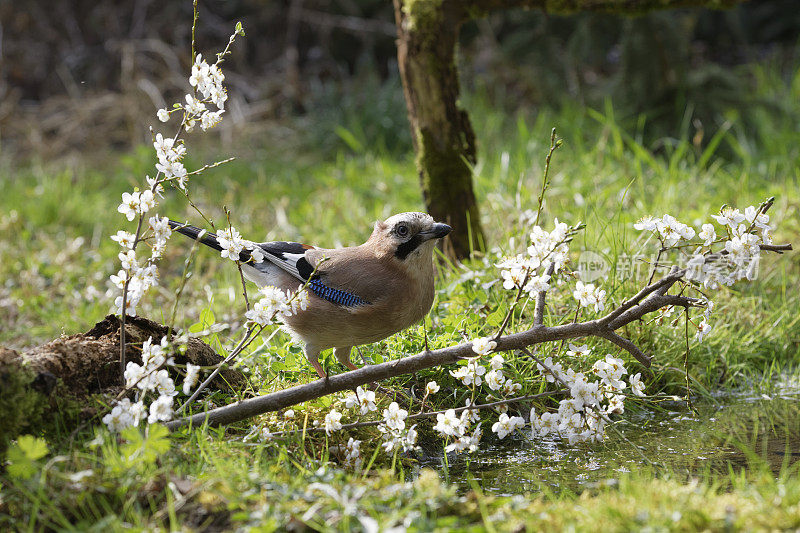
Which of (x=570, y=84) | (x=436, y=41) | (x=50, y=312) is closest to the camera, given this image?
(x=436, y=41)

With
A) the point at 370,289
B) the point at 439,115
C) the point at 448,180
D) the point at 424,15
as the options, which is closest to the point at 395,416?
the point at 370,289

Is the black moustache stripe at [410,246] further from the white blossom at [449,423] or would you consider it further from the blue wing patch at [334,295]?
the white blossom at [449,423]

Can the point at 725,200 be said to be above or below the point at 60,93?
below

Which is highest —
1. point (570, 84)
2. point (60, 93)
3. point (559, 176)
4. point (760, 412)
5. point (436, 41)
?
point (60, 93)

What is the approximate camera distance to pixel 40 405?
2.72 meters

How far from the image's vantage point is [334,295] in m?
3.42

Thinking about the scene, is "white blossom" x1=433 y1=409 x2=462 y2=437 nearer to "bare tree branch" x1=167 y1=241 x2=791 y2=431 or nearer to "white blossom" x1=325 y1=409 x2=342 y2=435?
A: "bare tree branch" x1=167 y1=241 x2=791 y2=431

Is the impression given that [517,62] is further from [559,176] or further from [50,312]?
[50,312]

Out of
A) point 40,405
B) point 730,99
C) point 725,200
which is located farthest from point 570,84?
point 40,405

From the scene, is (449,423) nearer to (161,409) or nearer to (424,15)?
(161,409)

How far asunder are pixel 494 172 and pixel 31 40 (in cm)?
743

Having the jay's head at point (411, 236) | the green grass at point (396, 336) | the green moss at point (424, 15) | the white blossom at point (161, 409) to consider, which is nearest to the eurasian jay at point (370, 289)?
the jay's head at point (411, 236)

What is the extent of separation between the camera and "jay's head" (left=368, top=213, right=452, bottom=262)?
3420 mm

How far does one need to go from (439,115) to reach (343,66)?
6.07 m
